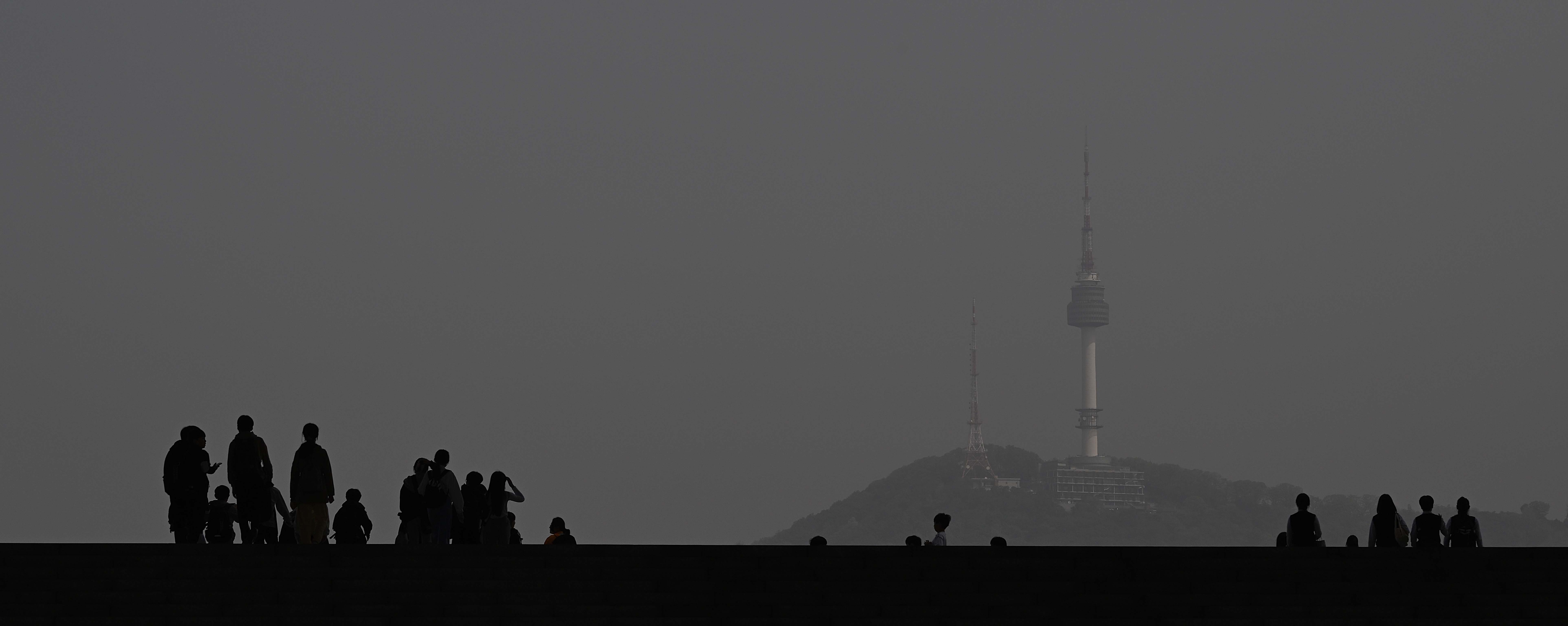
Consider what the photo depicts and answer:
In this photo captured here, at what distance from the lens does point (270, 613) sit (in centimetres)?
1496

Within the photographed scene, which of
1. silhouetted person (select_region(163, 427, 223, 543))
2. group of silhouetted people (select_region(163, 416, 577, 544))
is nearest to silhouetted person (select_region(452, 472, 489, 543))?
group of silhouetted people (select_region(163, 416, 577, 544))

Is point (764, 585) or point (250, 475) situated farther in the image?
point (250, 475)

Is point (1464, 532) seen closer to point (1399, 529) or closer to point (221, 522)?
point (1399, 529)

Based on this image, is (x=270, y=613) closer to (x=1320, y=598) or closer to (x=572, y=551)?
(x=572, y=551)

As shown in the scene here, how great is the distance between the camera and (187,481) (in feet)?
55.4

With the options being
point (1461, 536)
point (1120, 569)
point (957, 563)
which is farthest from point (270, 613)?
point (1461, 536)

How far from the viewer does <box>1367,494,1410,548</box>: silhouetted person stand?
17500 millimetres

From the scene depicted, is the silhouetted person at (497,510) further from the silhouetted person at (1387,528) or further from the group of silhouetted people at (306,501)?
the silhouetted person at (1387,528)

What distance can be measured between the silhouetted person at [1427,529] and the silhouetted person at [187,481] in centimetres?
1111

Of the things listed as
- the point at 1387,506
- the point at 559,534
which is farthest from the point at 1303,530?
the point at 559,534

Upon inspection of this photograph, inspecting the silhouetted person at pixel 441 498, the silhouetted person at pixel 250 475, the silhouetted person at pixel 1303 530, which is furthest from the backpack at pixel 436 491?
the silhouetted person at pixel 1303 530

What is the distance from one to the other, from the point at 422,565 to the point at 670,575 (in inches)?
81.1

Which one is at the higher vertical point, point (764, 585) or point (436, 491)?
point (436, 491)

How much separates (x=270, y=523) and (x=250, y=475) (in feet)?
1.81
